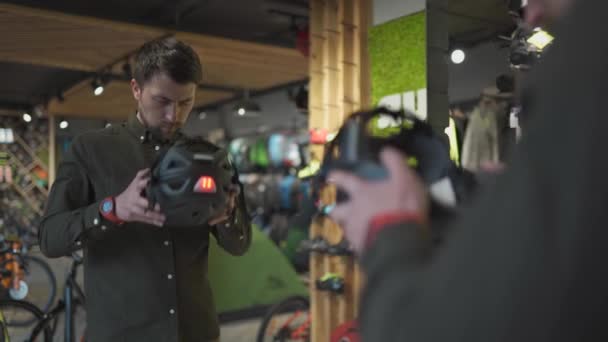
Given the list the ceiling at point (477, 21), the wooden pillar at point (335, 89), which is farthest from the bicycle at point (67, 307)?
the ceiling at point (477, 21)

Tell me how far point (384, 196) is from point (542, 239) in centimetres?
15

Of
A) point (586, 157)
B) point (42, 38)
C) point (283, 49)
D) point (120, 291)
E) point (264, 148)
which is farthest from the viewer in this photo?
point (264, 148)

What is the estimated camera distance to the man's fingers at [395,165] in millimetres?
537

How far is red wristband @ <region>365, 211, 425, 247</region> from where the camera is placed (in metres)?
0.51

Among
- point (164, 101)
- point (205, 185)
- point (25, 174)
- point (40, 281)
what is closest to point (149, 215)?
point (205, 185)

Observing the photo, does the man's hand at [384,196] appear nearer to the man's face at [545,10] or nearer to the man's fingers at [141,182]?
the man's face at [545,10]

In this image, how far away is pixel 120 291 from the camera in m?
1.50

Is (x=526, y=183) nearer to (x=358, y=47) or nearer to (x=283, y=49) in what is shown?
(x=358, y=47)

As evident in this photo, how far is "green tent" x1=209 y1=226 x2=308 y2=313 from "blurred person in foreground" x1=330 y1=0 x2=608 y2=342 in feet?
15.9

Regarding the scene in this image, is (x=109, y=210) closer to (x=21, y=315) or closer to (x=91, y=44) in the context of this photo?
(x=21, y=315)

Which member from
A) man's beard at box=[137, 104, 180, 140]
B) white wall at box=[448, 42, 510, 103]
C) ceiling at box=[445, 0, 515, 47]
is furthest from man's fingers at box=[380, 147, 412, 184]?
ceiling at box=[445, 0, 515, 47]

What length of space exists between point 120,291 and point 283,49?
193 inches

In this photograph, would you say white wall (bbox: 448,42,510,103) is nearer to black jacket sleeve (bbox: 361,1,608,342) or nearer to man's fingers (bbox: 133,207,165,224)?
man's fingers (bbox: 133,207,165,224)

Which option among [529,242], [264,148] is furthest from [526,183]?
[264,148]
